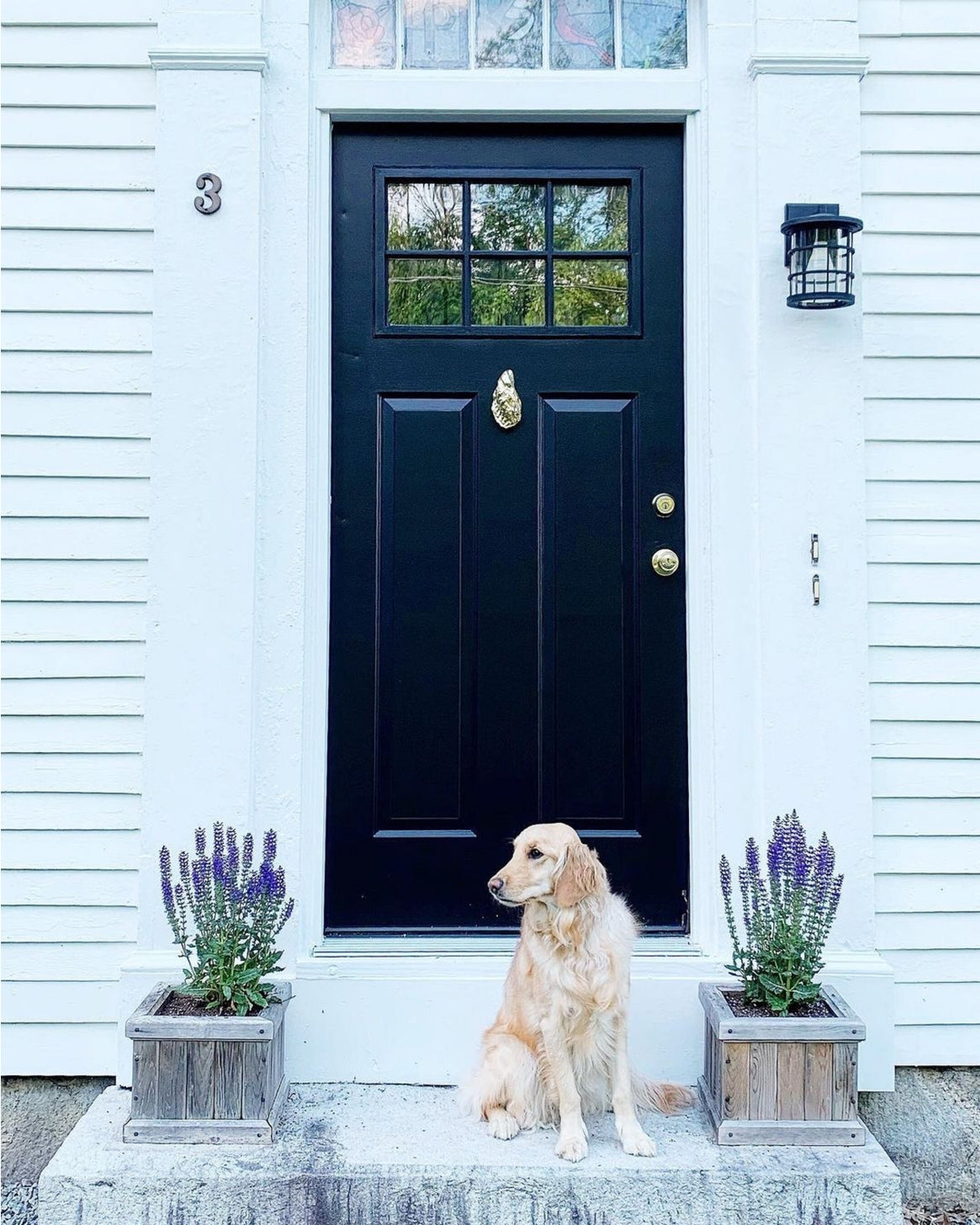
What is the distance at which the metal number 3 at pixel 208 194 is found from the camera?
2.96m

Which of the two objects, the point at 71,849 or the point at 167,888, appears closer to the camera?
the point at 167,888

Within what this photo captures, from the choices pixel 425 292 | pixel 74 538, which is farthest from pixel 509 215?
pixel 74 538

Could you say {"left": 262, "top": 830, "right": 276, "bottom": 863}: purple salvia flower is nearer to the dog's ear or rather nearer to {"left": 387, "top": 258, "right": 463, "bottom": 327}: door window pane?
the dog's ear

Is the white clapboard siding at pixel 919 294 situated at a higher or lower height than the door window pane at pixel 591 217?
lower

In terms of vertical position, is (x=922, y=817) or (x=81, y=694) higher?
(x=81, y=694)

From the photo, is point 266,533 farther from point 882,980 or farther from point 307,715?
point 882,980

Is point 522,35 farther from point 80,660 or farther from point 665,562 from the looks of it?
point 80,660

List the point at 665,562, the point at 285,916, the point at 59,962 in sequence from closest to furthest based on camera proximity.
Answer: the point at 285,916
the point at 59,962
the point at 665,562

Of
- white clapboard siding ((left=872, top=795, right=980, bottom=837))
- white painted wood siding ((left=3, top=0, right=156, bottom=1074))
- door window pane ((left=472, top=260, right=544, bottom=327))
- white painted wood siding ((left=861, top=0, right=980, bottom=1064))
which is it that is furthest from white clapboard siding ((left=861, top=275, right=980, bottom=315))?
white painted wood siding ((left=3, top=0, right=156, bottom=1074))

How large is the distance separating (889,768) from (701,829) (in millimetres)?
541

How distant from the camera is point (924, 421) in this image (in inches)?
121

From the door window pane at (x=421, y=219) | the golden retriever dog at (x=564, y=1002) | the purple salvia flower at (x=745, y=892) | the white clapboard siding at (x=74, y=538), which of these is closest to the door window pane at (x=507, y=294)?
the door window pane at (x=421, y=219)

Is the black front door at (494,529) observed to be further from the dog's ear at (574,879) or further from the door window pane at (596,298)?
the dog's ear at (574,879)

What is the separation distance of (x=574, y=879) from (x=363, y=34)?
2.44 m
